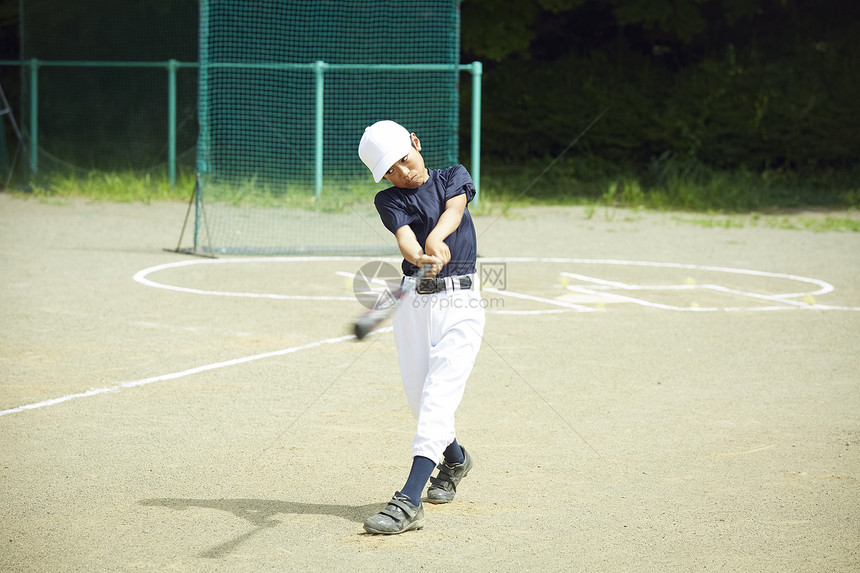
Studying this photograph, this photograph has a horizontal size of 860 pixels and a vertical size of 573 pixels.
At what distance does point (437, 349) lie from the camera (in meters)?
5.07

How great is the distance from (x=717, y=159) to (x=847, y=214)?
18.4ft

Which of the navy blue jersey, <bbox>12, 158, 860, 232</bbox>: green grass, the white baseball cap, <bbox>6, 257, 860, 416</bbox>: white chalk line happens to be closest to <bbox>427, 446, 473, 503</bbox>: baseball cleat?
the navy blue jersey

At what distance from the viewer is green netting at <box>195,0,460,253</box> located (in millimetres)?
19734

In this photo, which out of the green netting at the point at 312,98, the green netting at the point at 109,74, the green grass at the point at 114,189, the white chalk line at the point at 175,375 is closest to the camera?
the white chalk line at the point at 175,375

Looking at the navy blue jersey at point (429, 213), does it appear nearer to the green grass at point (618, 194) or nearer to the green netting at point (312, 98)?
the green grass at point (618, 194)

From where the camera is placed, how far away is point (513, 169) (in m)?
27.2

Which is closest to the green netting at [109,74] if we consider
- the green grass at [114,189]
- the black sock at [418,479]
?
the green grass at [114,189]

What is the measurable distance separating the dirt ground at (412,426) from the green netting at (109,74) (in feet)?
50.3

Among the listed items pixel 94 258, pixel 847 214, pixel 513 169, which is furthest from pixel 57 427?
pixel 513 169

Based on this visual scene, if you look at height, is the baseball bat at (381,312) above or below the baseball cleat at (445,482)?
above

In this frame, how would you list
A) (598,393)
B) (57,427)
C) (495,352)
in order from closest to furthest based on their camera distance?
(57,427) < (598,393) < (495,352)

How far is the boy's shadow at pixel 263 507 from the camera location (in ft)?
16.4

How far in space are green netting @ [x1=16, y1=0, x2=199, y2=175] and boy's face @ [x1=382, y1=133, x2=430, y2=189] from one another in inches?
874

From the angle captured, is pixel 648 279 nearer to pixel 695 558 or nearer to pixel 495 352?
pixel 495 352
